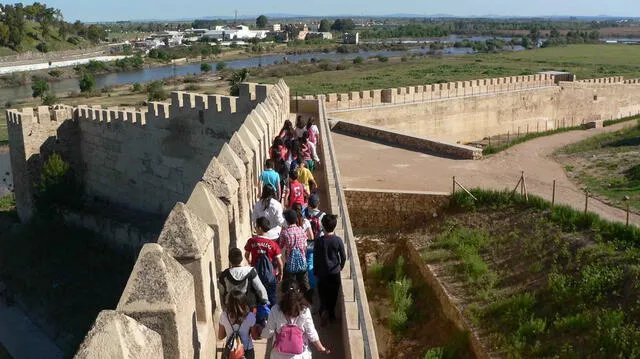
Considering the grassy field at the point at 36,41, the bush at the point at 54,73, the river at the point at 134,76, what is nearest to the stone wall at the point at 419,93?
the river at the point at 134,76

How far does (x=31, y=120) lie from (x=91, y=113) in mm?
1544

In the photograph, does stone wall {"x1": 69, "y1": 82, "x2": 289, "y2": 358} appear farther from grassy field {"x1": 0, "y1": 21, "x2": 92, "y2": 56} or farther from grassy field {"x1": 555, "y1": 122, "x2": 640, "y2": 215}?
grassy field {"x1": 0, "y1": 21, "x2": 92, "y2": 56}

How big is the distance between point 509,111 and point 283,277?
70.7 ft

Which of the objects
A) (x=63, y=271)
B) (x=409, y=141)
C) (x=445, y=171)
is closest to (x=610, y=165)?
(x=445, y=171)

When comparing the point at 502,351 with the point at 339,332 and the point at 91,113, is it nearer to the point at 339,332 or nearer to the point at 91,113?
the point at 339,332

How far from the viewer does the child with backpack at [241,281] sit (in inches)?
155

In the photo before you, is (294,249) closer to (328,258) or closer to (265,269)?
(328,258)

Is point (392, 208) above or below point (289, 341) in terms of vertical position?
below

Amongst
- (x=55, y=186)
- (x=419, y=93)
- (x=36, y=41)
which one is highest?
(x=36, y=41)

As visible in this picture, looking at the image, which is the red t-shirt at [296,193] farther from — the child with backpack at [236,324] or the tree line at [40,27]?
the tree line at [40,27]

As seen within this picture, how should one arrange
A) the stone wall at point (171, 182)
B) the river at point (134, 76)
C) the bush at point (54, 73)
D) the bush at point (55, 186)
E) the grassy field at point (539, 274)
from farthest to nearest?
the bush at point (54, 73), the river at point (134, 76), the bush at point (55, 186), the grassy field at point (539, 274), the stone wall at point (171, 182)

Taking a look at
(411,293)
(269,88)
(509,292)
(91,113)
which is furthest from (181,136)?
(509,292)

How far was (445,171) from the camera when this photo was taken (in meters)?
15.4

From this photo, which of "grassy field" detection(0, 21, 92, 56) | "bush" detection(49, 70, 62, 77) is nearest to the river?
"bush" detection(49, 70, 62, 77)
